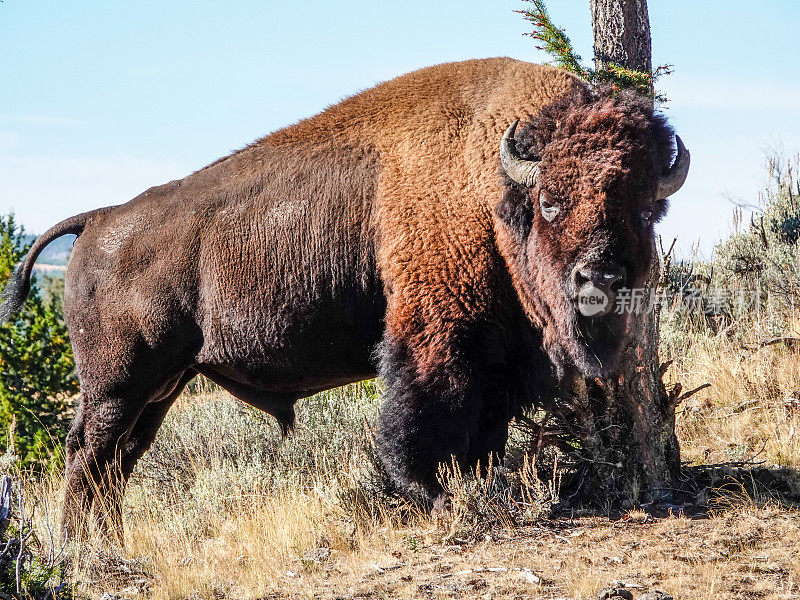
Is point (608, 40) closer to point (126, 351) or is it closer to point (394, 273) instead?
point (394, 273)

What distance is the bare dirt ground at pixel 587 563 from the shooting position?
3592 mm

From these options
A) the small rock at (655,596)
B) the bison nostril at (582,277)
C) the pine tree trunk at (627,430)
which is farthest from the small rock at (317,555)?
the bison nostril at (582,277)

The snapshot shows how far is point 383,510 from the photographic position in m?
5.02

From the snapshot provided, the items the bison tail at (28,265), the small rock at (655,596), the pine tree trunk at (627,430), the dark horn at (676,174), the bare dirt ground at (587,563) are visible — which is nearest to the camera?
the small rock at (655,596)

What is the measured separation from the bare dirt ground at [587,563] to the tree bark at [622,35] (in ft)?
9.75

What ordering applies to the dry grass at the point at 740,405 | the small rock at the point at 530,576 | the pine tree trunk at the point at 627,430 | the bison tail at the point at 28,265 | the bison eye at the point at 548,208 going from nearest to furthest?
the small rock at the point at 530,576 → the bison eye at the point at 548,208 → the pine tree trunk at the point at 627,430 → the bison tail at the point at 28,265 → the dry grass at the point at 740,405

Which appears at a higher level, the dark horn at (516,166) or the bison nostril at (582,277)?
the dark horn at (516,166)

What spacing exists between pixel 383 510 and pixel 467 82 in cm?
280

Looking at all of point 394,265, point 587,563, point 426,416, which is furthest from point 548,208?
point 587,563

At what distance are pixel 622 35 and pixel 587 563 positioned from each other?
11.3ft

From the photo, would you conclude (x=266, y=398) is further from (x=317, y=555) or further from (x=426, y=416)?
(x=426, y=416)

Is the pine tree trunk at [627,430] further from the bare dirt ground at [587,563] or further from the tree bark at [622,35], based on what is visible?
the tree bark at [622,35]

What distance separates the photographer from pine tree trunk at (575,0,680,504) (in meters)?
4.87

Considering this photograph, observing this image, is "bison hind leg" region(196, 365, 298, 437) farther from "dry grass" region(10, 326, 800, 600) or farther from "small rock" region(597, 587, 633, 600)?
"small rock" region(597, 587, 633, 600)
